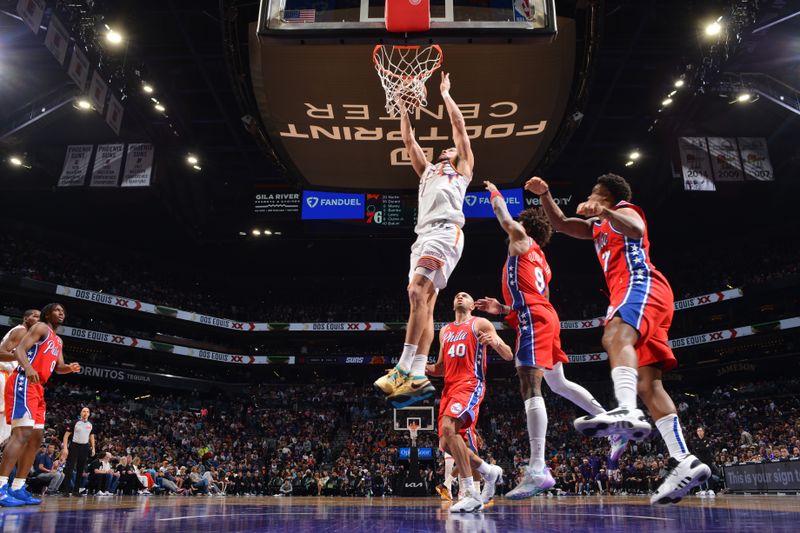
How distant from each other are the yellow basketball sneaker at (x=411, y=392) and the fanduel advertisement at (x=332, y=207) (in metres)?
16.3

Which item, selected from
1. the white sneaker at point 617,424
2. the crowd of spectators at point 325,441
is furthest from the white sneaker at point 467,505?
the crowd of spectators at point 325,441

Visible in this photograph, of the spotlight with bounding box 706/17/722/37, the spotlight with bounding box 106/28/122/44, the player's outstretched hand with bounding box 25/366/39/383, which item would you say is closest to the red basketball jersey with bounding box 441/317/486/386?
the player's outstretched hand with bounding box 25/366/39/383

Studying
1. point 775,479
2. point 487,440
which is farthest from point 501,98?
point 487,440

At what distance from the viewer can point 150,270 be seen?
118 feet

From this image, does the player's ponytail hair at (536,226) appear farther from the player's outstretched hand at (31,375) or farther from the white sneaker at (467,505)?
the player's outstretched hand at (31,375)

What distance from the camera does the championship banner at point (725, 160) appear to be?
21.4 m

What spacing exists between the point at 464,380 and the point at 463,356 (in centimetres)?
27

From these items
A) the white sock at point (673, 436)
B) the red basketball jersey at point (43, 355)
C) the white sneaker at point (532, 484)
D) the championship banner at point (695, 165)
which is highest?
the championship banner at point (695, 165)

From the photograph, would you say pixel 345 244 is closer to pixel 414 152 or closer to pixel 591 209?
pixel 414 152

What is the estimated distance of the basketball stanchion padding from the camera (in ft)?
21.9

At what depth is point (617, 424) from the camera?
3.64 metres

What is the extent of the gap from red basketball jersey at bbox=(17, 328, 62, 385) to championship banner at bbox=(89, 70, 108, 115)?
43.7ft

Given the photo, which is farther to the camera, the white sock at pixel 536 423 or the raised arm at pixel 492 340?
the raised arm at pixel 492 340

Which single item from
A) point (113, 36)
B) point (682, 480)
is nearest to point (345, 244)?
point (113, 36)
